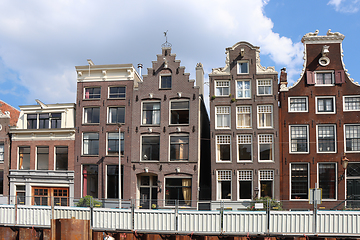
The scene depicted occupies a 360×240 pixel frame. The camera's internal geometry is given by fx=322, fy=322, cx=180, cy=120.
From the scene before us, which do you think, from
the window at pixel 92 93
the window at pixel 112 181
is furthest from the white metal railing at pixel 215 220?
the window at pixel 92 93

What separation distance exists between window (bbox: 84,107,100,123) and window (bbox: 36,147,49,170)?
208 inches

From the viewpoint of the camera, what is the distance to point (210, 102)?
1213 inches

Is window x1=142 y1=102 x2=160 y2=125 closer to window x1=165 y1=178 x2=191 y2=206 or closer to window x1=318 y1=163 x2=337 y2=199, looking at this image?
window x1=165 y1=178 x2=191 y2=206

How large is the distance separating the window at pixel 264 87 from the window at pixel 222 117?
11.2 feet

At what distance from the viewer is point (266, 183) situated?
96.9 ft

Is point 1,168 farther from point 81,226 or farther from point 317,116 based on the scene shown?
point 317,116

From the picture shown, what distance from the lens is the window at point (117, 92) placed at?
3259 cm

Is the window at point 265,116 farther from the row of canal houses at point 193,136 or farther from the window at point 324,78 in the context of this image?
the window at point 324,78

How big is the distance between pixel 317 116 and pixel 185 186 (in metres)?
13.7

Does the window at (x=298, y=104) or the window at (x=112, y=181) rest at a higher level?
the window at (x=298, y=104)

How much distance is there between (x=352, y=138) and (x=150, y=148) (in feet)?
60.7

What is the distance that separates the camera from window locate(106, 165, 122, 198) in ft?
103

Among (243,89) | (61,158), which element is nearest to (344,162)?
(243,89)

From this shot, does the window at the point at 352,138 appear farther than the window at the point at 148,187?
No
